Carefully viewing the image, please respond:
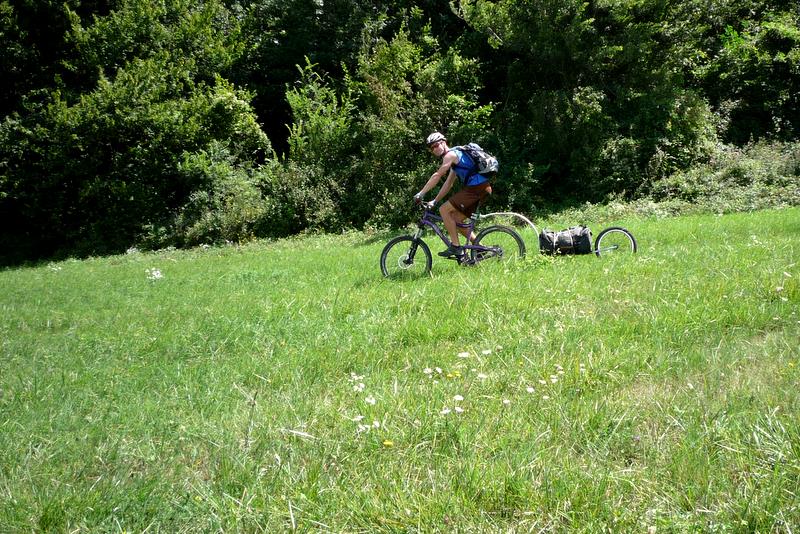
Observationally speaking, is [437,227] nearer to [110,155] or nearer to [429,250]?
[429,250]

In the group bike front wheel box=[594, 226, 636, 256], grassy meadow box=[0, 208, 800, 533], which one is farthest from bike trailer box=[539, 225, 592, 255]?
grassy meadow box=[0, 208, 800, 533]

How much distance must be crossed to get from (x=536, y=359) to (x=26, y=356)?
5274 millimetres

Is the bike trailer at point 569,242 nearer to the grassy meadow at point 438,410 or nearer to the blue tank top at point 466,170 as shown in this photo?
the grassy meadow at point 438,410

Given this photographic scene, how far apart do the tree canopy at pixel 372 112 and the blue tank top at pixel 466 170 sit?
9.41 meters

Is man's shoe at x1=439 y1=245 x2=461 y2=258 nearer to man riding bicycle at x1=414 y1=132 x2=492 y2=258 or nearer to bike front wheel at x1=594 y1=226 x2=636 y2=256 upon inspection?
man riding bicycle at x1=414 y1=132 x2=492 y2=258

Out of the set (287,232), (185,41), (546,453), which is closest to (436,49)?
(287,232)

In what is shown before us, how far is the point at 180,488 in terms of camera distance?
2.65m

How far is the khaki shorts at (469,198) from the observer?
8156 mm

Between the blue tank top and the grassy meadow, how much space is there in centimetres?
180

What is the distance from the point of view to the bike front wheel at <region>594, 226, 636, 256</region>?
8.25 m

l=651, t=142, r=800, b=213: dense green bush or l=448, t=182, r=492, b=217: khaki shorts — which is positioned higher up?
l=651, t=142, r=800, b=213: dense green bush

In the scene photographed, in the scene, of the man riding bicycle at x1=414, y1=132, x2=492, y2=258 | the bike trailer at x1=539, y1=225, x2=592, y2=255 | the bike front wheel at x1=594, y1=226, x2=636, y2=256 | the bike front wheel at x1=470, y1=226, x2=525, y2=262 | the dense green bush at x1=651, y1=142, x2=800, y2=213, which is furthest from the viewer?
the dense green bush at x1=651, y1=142, x2=800, y2=213

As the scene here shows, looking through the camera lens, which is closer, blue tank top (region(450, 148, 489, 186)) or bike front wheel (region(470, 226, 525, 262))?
blue tank top (region(450, 148, 489, 186))

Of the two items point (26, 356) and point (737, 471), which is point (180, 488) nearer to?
point (737, 471)
